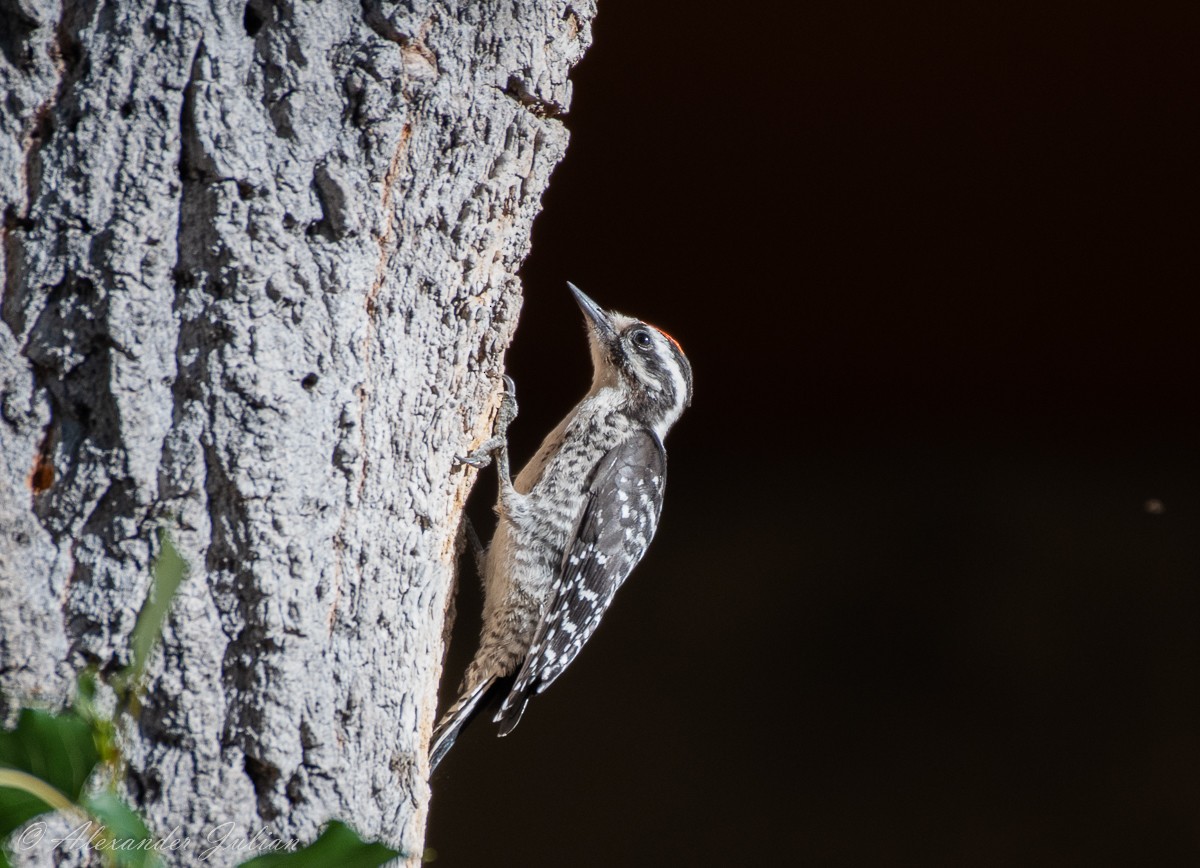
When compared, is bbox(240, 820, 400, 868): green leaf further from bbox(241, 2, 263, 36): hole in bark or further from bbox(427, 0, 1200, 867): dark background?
bbox(427, 0, 1200, 867): dark background

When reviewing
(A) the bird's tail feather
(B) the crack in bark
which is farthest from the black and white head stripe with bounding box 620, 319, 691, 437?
(B) the crack in bark

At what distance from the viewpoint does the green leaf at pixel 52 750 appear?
727 millimetres

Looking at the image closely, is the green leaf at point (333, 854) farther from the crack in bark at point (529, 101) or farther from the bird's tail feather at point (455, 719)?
the bird's tail feather at point (455, 719)

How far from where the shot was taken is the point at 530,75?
195cm

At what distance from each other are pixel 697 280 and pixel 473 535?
223 cm

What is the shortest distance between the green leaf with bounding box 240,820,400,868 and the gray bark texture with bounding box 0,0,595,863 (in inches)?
29.2

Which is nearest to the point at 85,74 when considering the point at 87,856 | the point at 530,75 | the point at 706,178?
the point at 530,75

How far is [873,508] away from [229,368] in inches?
153

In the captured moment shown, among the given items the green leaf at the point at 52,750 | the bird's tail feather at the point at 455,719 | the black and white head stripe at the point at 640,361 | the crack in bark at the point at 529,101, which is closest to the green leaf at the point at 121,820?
the green leaf at the point at 52,750

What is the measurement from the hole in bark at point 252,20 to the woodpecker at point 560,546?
1273 mm

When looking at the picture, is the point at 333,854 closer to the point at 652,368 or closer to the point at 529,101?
the point at 529,101

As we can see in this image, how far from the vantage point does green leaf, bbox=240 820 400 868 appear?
80 centimetres

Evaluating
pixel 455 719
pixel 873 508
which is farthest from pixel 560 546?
pixel 873 508

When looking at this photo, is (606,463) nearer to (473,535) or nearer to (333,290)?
(473,535)
